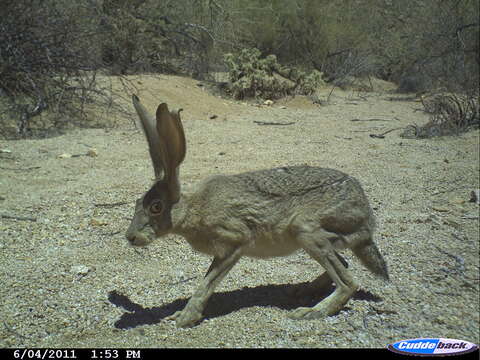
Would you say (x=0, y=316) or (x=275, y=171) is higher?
(x=275, y=171)

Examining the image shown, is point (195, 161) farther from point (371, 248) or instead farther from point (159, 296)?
point (371, 248)

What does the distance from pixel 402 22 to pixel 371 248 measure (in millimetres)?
20857

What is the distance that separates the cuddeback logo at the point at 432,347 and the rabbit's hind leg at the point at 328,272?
0.71 meters

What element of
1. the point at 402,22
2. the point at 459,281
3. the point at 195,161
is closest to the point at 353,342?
the point at 459,281

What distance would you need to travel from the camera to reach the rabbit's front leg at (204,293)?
253cm

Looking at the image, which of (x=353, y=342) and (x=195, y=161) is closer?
(x=353, y=342)

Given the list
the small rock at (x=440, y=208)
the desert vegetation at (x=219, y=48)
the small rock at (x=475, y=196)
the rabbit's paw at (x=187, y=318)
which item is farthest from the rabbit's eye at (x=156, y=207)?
the desert vegetation at (x=219, y=48)

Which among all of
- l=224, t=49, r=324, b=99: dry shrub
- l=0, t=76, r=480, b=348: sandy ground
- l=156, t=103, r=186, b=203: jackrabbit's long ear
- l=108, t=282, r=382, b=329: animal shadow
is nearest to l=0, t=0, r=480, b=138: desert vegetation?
l=224, t=49, r=324, b=99: dry shrub

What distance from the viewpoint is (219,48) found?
41.4 feet

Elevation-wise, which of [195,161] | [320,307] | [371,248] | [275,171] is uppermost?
[275,171]

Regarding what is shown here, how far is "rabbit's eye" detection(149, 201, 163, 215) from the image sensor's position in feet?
8.29

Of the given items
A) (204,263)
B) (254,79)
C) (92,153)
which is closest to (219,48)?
(254,79)

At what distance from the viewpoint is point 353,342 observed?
2148 millimetres

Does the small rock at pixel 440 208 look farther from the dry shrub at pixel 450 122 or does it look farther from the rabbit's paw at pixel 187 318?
Result: the dry shrub at pixel 450 122
